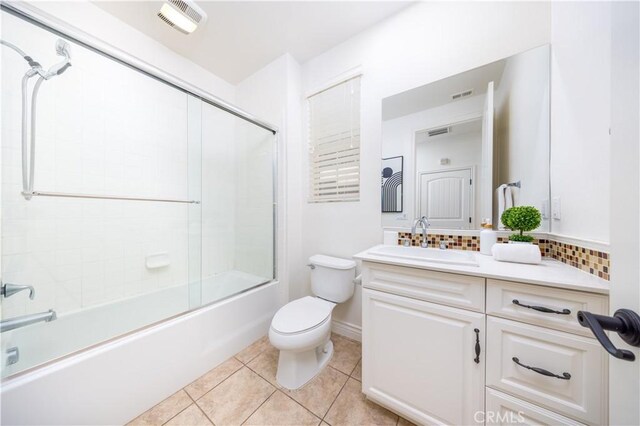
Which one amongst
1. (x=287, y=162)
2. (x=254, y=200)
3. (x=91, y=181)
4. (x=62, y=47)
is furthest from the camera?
(x=254, y=200)

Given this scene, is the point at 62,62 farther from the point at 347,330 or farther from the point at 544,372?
the point at 544,372

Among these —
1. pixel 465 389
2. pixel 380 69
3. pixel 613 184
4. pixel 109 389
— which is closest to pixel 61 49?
pixel 109 389

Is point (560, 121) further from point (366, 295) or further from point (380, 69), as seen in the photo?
point (366, 295)

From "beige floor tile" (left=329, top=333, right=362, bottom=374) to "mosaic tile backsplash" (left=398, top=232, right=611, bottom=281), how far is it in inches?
35.3

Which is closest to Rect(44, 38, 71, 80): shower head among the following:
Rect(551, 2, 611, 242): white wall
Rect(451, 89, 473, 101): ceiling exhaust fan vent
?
Rect(451, 89, 473, 101): ceiling exhaust fan vent

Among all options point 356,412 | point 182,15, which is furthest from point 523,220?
point 182,15

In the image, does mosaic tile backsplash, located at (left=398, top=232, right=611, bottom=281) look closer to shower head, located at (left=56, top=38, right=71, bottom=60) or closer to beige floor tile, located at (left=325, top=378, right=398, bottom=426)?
beige floor tile, located at (left=325, top=378, right=398, bottom=426)

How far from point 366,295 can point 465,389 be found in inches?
20.5

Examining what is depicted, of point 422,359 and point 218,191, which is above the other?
point 218,191

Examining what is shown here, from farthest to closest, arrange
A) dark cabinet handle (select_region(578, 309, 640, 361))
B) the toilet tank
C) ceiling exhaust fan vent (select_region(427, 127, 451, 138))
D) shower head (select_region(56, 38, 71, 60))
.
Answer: the toilet tank
ceiling exhaust fan vent (select_region(427, 127, 451, 138))
shower head (select_region(56, 38, 71, 60))
dark cabinet handle (select_region(578, 309, 640, 361))

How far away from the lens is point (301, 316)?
1356mm

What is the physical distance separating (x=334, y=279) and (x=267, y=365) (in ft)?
2.42

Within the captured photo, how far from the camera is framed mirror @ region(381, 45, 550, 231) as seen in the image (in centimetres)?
115

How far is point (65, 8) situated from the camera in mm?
1385
